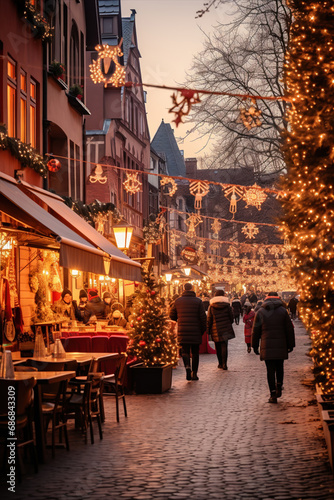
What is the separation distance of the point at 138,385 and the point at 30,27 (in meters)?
9.17

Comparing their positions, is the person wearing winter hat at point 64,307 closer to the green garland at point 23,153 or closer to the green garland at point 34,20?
the green garland at point 23,153

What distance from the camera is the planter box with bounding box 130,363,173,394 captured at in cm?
1712

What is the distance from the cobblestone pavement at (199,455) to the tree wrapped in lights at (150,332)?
4.22 feet

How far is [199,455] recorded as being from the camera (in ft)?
33.5

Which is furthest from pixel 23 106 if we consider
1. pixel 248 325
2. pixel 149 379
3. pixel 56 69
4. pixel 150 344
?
pixel 248 325

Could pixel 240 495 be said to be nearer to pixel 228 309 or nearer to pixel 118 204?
pixel 228 309

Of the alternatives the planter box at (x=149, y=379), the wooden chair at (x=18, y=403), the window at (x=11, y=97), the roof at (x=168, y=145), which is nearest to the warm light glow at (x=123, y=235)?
the window at (x=11, y=97)

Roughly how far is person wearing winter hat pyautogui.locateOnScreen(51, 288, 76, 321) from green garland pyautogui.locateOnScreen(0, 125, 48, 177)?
3.99 metres

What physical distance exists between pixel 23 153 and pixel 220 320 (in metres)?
6.31

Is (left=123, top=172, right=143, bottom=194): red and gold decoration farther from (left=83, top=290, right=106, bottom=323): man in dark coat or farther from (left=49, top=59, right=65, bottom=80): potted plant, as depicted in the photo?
(left=49, top=59, right=65, bottom=80): potted plant

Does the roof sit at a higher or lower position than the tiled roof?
higher

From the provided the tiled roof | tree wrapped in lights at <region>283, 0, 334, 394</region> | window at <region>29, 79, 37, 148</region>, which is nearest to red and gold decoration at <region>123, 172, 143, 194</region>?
window at <region>29, 79, 37, 148</region>

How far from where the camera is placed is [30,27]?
827 inches

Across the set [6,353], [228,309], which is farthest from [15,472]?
[228,309]
